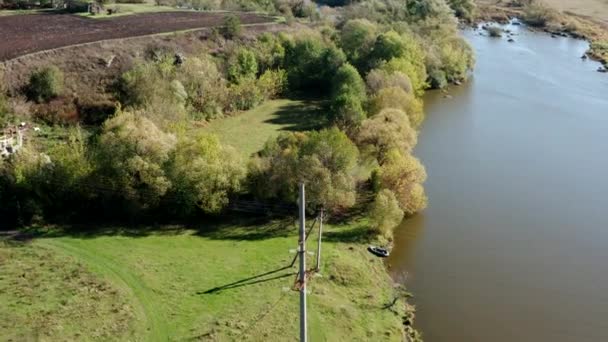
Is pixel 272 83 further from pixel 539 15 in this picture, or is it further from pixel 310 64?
pixel 539 15

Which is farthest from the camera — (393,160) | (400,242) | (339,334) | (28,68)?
(28,68)

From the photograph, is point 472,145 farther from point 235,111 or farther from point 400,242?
point 235,111

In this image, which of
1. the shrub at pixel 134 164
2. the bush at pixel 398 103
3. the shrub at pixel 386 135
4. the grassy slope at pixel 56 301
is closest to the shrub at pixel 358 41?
the bush at pixel 398 103

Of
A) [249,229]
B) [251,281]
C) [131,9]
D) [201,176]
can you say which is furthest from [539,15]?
[251,281]

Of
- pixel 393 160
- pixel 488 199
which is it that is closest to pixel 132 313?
pixel 393 160

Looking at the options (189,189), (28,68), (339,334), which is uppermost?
(28,68)

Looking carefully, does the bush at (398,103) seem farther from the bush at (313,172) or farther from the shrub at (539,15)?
the shrub at (539,15)
